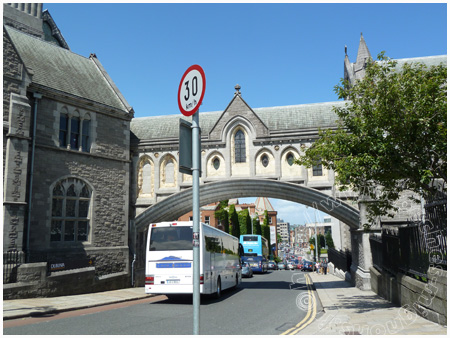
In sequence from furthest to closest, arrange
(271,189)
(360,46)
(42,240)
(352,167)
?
(360,46) < (271,189) < (42,240) < (352,167)

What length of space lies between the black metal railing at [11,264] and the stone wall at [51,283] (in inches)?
14.7

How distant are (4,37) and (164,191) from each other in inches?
433

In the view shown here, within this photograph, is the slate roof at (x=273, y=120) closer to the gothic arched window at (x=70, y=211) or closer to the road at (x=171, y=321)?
the gothic arched window at (x=70, y=211)

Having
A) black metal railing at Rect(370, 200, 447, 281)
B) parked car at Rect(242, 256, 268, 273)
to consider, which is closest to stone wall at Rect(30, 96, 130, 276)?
black metal railing at Rect(370, 200, 447, 281)

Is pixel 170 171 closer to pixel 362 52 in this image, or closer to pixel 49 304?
pixel 49 304

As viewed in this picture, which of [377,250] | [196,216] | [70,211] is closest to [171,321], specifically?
[196,216]

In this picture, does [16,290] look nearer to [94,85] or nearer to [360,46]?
[94,85]

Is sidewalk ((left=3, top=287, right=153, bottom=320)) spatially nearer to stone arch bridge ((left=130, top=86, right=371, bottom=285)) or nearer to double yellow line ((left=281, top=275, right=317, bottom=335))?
double yellow line ((left=281, top=275, right=317, bottom=335))

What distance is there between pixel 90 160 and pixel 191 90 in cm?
1659

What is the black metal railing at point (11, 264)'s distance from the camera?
49.5 ft

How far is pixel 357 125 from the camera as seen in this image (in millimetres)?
11805

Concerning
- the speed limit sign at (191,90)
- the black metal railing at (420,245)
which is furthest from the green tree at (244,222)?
the speed limit sign at (191,90)

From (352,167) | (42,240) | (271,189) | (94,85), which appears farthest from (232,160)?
(352,167)

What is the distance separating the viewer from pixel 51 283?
15.9 m
